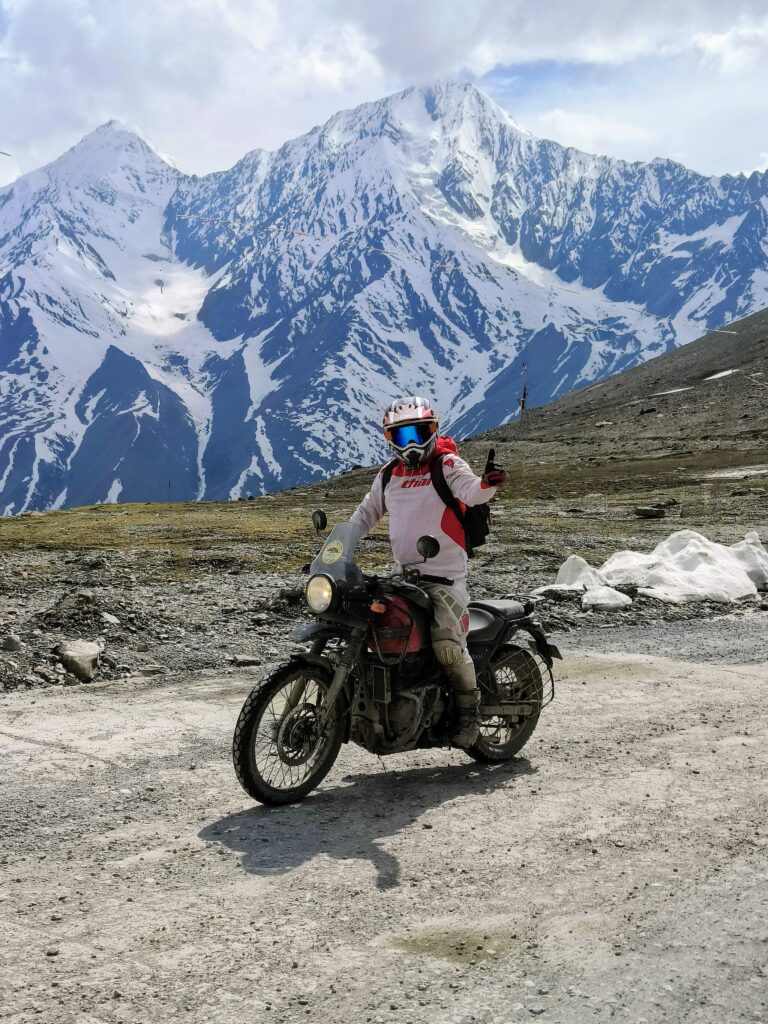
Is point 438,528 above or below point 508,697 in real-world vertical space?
above

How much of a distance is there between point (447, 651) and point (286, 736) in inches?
53.3

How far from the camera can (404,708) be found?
7.43 meters

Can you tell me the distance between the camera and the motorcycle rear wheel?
8.43 metres

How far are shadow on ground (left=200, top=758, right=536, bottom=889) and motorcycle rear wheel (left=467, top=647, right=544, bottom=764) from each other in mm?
174

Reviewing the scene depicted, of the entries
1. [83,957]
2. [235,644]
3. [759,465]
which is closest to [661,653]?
[235,644]

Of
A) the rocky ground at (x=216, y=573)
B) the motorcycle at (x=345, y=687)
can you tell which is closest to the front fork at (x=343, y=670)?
the motorcycle at (x=345, y=687)

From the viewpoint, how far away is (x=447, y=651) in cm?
766

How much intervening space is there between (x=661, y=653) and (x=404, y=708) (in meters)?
6.63

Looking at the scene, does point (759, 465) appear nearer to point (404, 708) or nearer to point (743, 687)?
point (743, 687)

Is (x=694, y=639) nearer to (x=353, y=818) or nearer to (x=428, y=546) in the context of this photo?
(x=428, y=546)

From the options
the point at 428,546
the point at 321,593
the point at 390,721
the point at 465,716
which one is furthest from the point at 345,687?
the point at 428,546

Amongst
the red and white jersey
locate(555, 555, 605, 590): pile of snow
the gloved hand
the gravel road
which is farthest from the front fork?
locate(555, 555, 605, 590): pile of snow

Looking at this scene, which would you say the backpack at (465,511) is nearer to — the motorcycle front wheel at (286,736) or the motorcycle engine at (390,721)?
the motorcycle engine at (390,721)

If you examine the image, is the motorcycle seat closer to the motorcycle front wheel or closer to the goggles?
the goggles
